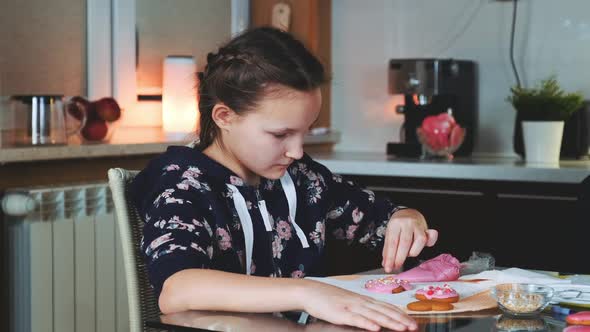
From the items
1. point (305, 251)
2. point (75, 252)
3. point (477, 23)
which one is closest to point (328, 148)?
point (477, 23)

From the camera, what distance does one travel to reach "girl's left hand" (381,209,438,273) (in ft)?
4.62

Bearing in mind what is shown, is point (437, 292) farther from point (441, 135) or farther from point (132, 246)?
point (441, 135)

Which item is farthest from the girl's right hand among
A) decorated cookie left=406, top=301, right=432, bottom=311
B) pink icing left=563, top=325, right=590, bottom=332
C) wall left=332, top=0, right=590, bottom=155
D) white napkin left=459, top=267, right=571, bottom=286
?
wall left=332, top=0, right=590, bottom=155

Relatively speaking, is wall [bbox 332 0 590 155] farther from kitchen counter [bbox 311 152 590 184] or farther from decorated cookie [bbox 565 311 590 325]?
decorated cookie [bbox 565 311 590 325]

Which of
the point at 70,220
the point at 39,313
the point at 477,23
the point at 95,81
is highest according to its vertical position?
the point at 477,23

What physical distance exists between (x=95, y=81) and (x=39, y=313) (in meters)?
0.80

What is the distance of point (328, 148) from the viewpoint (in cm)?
353

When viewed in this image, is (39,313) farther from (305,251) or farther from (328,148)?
(328,148)

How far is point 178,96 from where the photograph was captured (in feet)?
9.34

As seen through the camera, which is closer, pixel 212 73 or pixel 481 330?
pixel 481 330

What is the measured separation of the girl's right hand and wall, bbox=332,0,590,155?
2223 mm

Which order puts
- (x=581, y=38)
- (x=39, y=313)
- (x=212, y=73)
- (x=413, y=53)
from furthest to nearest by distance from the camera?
1. (x=413, y=53)
2. (x=581, y=38)
3. (x=39, y=313)
4. (x=212, y=73)

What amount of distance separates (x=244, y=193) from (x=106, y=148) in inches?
40.6

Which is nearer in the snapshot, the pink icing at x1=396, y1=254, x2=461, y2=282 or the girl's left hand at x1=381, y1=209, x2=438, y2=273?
the pink icing at x1=396, y1=254, x2=461, y2=282
